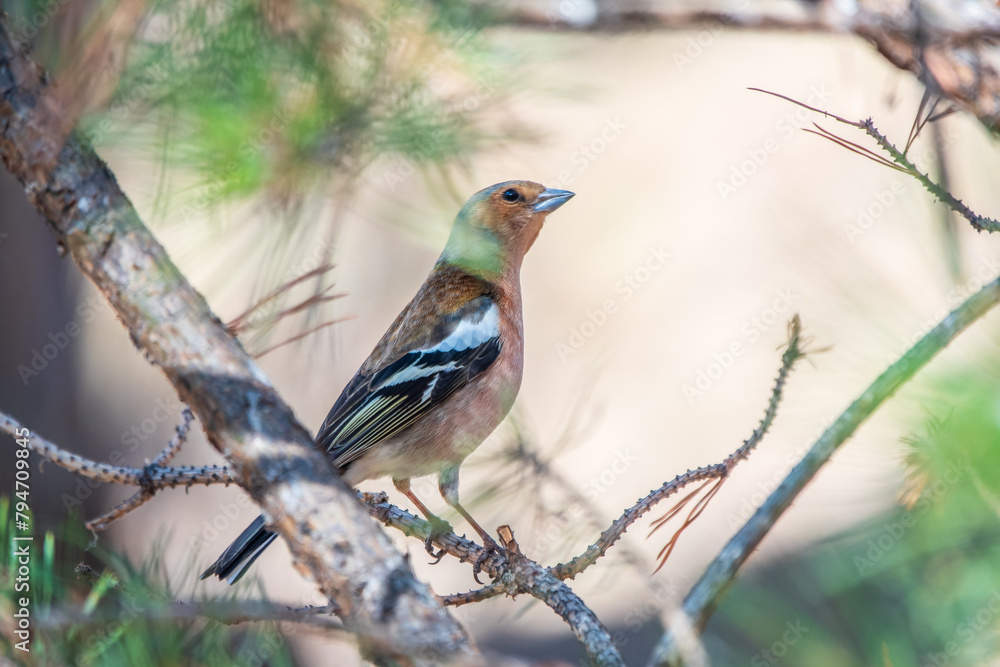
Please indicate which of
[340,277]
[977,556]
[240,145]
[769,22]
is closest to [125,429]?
[340,277]

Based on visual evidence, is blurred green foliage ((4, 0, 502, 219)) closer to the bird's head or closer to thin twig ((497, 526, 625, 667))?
thin twig ((497, 526, 625, 667))

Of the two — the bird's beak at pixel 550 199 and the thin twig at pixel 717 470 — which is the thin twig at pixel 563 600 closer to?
the thin twig at pixel 717 470

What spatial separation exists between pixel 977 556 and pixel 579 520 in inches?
52.1

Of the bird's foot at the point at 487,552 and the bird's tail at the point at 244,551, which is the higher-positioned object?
the bird's tail at the point at 244,551

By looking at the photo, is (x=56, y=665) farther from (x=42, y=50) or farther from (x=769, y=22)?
(x=769, y=22)

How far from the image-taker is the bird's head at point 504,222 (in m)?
4.08

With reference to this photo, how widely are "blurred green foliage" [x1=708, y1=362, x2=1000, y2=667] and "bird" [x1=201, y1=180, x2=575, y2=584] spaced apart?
152cm

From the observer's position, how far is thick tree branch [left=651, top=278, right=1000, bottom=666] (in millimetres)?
1218

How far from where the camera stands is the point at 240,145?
1858mm

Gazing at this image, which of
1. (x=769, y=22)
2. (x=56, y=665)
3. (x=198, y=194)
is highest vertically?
(x=198, y=194)

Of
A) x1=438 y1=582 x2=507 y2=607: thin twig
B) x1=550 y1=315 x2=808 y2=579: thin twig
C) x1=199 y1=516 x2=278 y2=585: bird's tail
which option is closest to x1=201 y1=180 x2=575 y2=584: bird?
x1=199 y1=516 x2=278 y2=585: bird's tail

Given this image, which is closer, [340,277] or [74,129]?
[74,129]

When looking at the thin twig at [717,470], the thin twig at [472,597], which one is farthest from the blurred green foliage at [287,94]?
the thin twig at [472,597]

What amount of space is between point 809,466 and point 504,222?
115 inches
